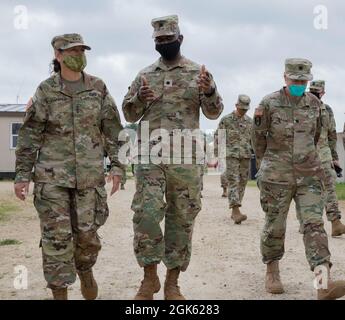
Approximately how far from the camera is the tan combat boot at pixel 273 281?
5957 millimetres

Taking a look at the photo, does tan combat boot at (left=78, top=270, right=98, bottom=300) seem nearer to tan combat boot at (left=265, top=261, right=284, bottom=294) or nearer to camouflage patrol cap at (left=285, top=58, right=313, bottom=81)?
tan combat boot at (left=265, top=261, right=284, bottom=294)

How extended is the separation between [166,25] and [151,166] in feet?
4.18

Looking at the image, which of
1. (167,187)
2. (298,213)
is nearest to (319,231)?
(298,213)

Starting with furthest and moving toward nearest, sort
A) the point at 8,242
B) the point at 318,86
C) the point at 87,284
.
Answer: the point at 8,242, the point at 318,86, the point at 87,284

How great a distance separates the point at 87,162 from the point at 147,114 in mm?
758

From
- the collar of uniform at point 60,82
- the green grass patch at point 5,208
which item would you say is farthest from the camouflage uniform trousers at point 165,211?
the green grass patch at point 5,208

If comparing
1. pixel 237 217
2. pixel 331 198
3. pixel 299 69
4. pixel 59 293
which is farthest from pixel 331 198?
pixel 59 293

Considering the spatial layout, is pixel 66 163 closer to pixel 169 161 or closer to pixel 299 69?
pixel 169 161

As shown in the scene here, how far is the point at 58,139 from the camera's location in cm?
523

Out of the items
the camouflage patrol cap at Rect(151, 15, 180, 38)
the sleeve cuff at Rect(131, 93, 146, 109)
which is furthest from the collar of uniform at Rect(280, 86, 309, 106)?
the sleeve cuff at Rect(131, 93, 146, 109)

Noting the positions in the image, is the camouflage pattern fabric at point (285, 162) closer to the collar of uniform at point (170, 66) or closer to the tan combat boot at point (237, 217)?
the collar of uniform at point (170, 66)

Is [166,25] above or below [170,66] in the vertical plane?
above

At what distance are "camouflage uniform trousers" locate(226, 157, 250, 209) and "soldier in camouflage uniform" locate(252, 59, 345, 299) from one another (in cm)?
542
